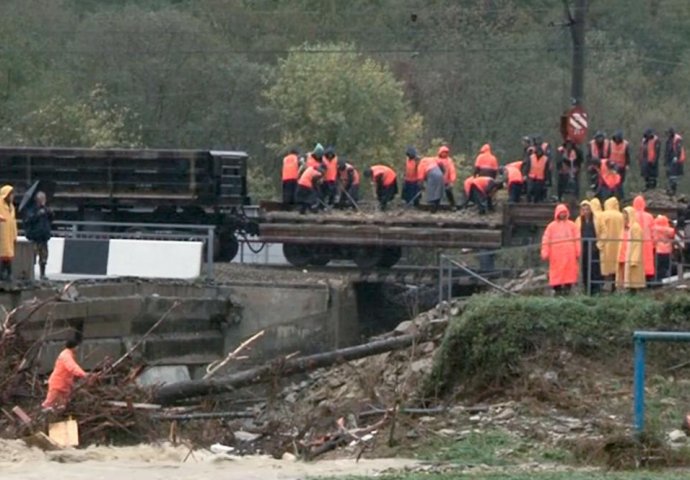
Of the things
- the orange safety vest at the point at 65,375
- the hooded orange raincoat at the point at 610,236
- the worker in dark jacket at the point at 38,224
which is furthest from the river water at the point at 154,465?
the worker in dark jacket at the point at 38,224

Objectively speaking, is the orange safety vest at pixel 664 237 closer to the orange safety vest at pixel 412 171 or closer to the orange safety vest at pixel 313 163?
the orange safety vest at pixel 412 171

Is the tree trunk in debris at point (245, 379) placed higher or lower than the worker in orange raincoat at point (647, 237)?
lower

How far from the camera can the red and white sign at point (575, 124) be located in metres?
35.7

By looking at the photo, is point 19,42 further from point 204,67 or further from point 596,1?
point 596,1

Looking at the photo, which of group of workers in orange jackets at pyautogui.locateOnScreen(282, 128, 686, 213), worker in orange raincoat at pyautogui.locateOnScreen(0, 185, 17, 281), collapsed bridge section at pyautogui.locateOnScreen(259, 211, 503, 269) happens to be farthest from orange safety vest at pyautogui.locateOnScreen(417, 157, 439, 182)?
worker in orange raincoat at pyautogui.locateOnScreen(0, 185, 17, 281)

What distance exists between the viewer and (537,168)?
38281mm

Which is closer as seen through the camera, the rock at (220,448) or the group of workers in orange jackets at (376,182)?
the rock at (220,448)

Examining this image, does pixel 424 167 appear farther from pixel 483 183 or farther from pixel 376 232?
pixel 376 232

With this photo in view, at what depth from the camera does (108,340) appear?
112ft

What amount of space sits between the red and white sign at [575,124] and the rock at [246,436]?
13.9m

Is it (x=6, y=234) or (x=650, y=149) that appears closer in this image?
(x=6, y=234)

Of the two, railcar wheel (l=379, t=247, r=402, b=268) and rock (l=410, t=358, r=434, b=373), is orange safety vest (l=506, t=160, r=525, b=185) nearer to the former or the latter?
railcar wheel (l=379, t=247, r=402, b=268)

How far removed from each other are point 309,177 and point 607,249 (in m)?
10.2

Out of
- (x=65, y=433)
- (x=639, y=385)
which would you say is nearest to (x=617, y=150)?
(x=65, y=433)
